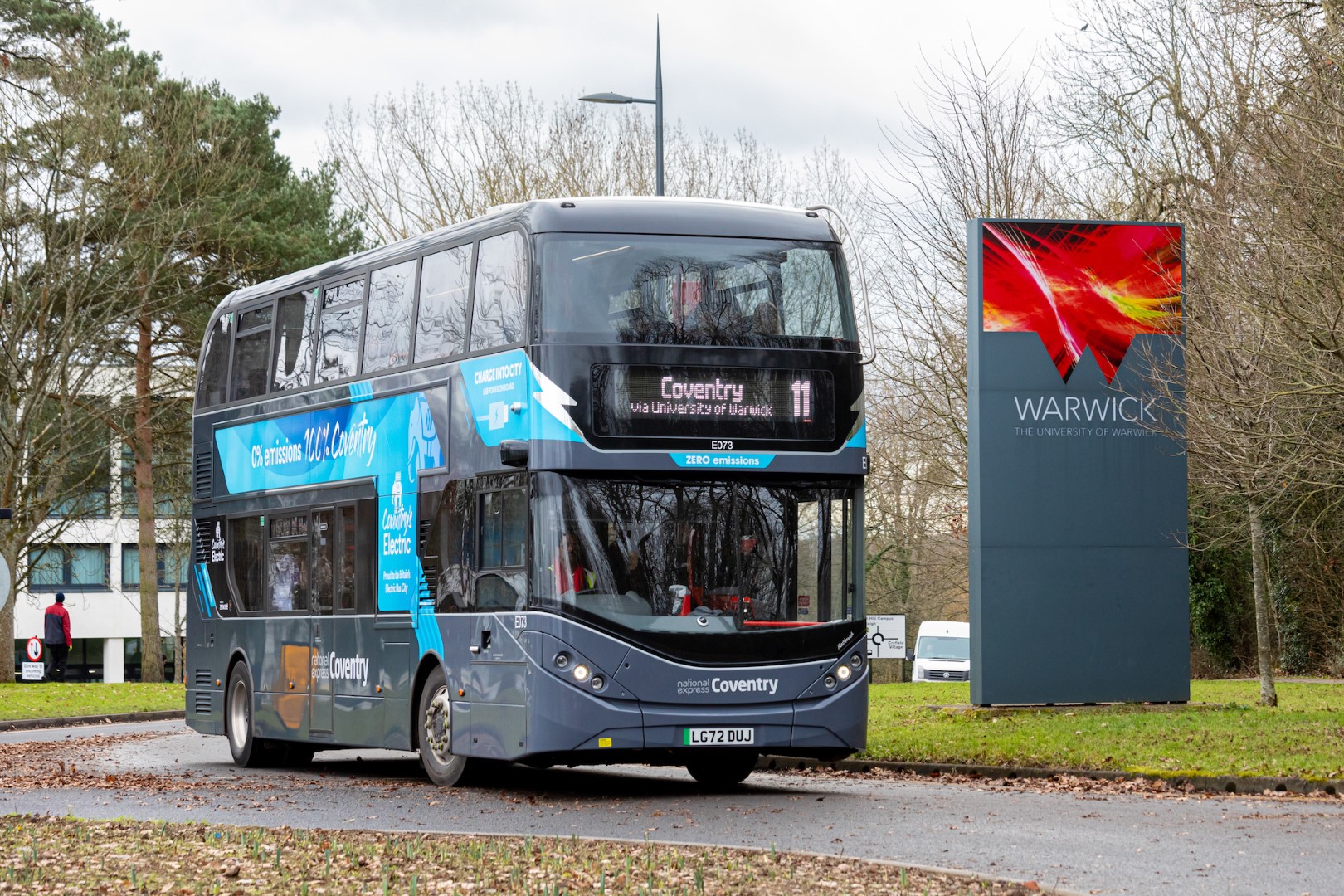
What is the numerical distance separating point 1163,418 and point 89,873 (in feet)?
48.4

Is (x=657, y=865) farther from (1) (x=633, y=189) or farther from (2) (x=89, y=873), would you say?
(1) (x=633, y=189)

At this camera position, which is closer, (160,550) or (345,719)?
(345,719)

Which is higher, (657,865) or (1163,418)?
(1163,418)

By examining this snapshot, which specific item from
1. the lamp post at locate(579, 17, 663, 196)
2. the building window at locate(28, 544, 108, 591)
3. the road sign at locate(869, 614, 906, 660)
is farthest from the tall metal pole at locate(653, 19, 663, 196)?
the building window at locate(28, 544, 108, 591)

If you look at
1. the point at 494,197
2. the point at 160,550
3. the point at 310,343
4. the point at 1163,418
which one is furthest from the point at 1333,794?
the point at 160,550

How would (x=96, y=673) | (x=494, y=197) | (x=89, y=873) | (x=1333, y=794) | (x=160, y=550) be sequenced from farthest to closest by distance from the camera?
(x=96, y=673) → (x=160, y=550) → (x=494, y=197) → (x=1333, y=794) → (x=89, y=873)

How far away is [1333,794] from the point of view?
46.3 feet

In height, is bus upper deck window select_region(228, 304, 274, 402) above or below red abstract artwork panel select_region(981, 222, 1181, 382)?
below

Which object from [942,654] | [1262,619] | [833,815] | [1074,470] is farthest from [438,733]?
[942,654]

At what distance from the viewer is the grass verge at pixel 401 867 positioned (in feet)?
30.1

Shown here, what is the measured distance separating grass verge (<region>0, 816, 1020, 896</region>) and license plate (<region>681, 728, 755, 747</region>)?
321 cm

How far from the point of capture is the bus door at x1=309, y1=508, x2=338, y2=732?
17875 mm

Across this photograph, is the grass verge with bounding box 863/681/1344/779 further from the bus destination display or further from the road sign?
the road sign

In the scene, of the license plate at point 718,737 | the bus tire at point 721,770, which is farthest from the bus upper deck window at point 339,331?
the license plate at point 718,737
